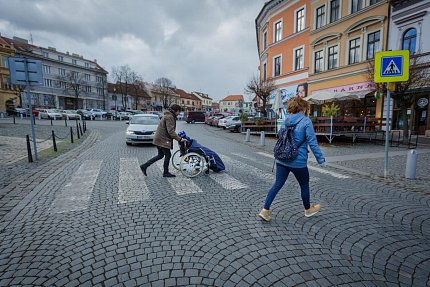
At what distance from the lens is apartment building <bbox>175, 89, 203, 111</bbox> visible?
10747 cm

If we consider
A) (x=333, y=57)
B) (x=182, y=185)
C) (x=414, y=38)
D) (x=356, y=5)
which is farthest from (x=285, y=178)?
(x=356, y=5)

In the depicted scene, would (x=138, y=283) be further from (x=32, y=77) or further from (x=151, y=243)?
(x=32, y=77)

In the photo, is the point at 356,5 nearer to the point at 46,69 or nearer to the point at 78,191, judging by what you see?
the point at 78,191

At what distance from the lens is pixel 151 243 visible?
3.00 meters

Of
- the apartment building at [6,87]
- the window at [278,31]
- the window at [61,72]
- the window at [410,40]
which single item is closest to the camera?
the window at [410,40]

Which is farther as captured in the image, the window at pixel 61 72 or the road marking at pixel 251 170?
the window at pixel 61 72

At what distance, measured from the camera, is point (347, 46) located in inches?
798

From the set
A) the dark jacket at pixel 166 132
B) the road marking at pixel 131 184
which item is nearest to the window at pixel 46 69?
the road marking at pixel 131 184

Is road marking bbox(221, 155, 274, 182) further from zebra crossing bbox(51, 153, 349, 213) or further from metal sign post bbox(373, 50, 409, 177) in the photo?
metal sign post bbox(373, 50, 409, 177)

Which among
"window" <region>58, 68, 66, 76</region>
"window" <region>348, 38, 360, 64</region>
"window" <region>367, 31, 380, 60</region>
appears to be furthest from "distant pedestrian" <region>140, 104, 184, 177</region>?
"window" <region>58, 68, 66, 76</region>

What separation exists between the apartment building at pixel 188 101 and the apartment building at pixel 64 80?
39.9m

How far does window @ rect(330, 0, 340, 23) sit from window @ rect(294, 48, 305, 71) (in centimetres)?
416

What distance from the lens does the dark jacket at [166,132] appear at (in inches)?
234

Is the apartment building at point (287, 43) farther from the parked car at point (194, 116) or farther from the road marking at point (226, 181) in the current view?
the road marking at point (226, 181)
